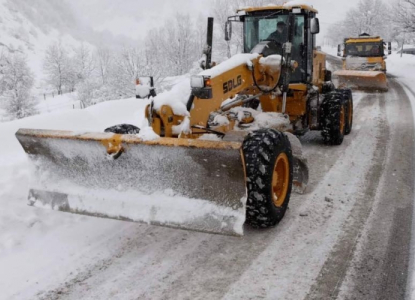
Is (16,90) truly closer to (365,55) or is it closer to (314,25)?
(365,55)

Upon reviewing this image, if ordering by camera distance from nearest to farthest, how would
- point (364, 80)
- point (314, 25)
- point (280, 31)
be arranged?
point (314, 25) < point (280, 31) < point (364, 80)

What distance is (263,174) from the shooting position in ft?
12.9

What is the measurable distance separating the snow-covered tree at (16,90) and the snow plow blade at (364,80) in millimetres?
36278

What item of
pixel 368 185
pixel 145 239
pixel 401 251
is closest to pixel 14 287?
pixel 145 239

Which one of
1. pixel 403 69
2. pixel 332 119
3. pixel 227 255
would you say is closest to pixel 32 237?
pixel 227 255

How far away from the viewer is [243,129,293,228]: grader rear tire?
156 inches

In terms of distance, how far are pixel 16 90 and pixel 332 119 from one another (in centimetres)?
4454

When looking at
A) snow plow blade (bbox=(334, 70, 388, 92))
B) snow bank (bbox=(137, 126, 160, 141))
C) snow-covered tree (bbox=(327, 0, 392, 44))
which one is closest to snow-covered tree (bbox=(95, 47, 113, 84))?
snow-covered tree (bbox=(327, 0, 392, 44))

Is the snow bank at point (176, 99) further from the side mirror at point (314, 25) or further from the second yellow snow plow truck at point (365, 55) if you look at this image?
the second yellow snow plow truck at point (365, 55)

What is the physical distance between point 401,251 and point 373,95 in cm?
1269

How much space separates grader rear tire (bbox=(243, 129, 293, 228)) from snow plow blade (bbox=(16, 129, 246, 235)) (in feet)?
1.06

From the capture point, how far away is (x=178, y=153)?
3754 millimetres

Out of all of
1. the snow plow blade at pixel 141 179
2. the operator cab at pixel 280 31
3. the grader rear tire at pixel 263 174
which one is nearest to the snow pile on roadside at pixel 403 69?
the operator cab at pixel 280 31

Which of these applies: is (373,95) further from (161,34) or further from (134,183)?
(161,34)
